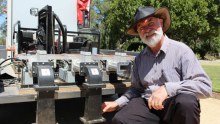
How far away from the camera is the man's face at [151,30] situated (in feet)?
9.84

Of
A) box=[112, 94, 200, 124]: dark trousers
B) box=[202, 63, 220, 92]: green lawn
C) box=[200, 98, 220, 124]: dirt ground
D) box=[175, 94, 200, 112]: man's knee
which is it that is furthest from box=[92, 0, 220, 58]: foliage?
box=[175, 94, 200, 112]: man's knee

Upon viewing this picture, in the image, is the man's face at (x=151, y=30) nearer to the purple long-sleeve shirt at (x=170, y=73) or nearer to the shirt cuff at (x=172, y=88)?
the purple long-sleeve shirt at (x=170, y=73)

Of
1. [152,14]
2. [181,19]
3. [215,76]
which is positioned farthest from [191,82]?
[181,19]

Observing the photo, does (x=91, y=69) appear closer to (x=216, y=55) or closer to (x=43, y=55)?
(x=43, y=55)

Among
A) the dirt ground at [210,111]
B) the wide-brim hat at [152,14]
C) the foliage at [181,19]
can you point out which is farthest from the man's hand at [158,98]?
the foliage at [181,19]

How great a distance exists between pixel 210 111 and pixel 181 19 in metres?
19.5

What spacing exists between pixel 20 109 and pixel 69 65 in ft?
5.26

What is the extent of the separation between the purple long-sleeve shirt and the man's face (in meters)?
0.10

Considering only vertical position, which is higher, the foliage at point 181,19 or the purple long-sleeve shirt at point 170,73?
the foliage at point 181,19

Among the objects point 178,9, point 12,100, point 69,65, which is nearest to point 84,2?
point 69,65

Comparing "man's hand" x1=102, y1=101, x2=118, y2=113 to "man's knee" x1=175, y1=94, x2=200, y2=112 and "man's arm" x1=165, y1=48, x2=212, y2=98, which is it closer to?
"man's arm" x1=165, y1=48, x2=212, y2=98

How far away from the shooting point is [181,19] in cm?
2467

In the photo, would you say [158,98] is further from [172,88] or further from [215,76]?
[215,76]

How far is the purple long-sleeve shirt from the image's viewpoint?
2.75 m
